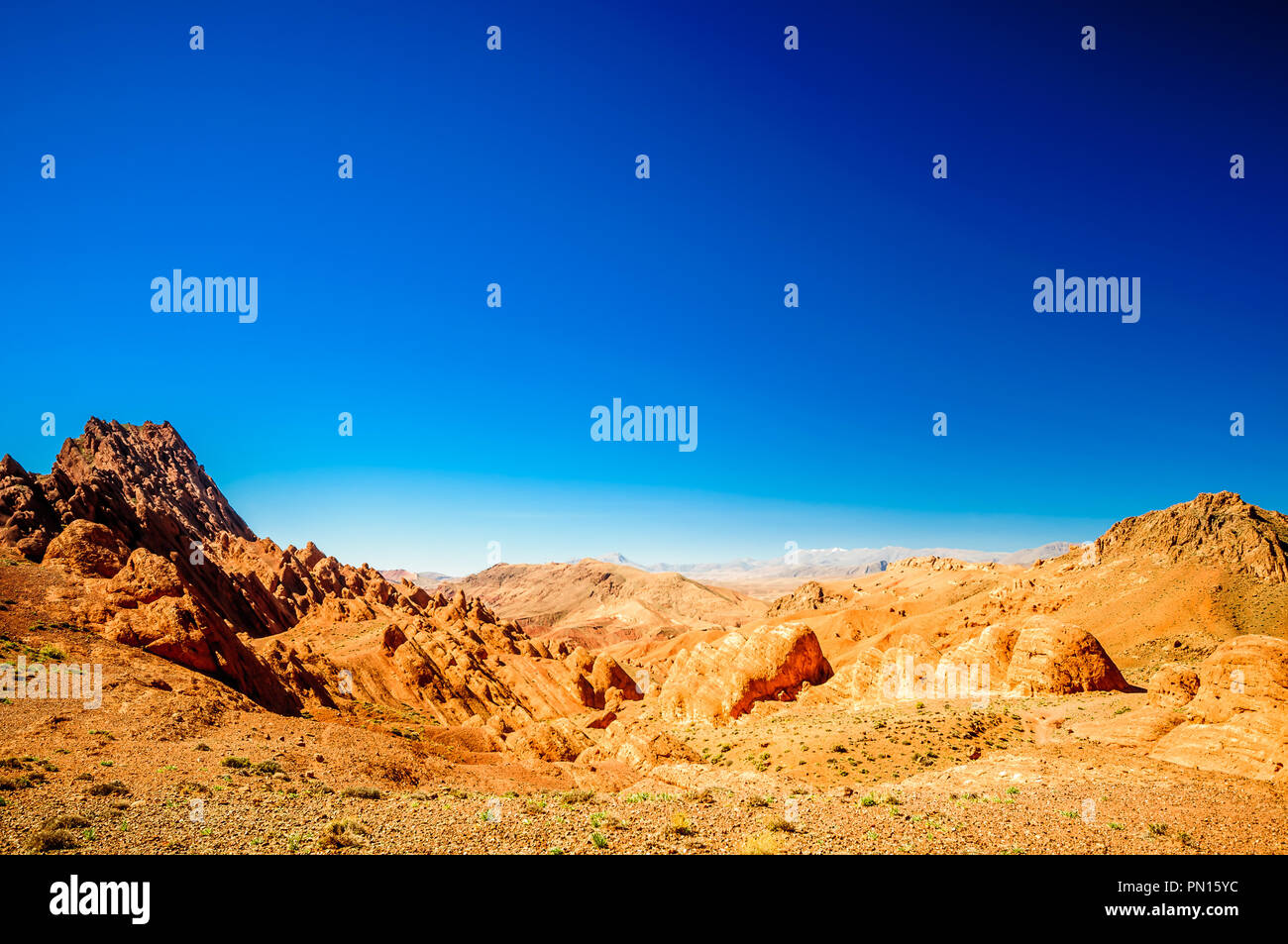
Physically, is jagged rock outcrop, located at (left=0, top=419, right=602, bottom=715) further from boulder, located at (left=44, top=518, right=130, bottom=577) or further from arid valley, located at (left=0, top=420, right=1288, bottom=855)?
arid valley, located at (left=0, top=420, right=1288, bottom=855)

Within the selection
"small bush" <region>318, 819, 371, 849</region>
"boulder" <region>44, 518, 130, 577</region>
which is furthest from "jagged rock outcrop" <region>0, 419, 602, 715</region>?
"small bush" <region>318, 819, 371, 849</region>

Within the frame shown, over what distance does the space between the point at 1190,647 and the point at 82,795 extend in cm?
7134

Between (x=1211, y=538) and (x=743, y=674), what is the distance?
214 ft

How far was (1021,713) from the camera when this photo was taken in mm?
31969

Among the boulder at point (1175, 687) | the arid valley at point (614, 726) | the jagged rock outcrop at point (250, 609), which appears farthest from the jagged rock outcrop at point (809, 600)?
the boulder at point (1175, 687)

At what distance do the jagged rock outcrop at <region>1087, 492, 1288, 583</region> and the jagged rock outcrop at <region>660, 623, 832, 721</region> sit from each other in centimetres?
5385

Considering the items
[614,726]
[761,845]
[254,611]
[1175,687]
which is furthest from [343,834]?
[254,611]

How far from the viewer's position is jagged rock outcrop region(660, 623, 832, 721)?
4250cm

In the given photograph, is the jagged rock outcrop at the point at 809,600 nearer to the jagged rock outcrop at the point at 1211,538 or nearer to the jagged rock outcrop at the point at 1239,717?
the jagged rock outcrop at the point at 1211,538

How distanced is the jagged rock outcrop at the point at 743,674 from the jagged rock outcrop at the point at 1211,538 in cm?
5385

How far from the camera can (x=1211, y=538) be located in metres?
67.4

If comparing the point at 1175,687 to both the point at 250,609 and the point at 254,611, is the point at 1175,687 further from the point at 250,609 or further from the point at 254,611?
the point at 254,611
